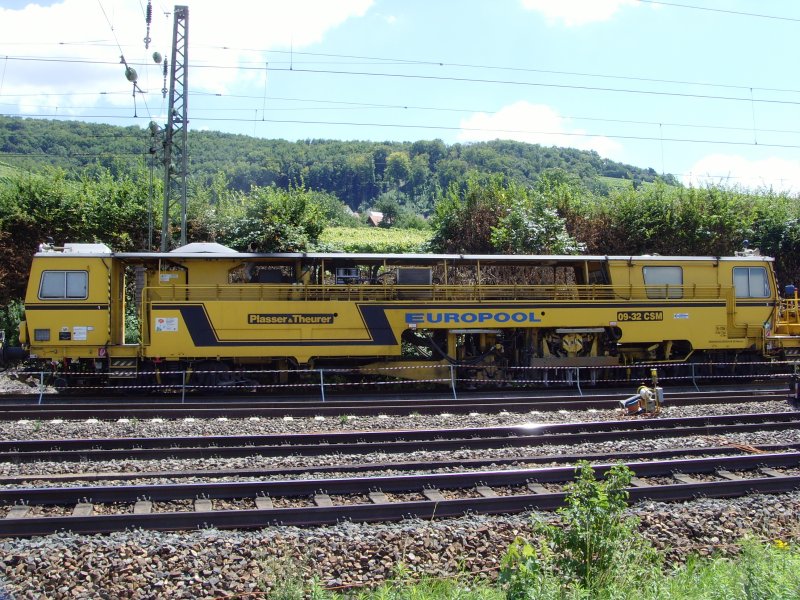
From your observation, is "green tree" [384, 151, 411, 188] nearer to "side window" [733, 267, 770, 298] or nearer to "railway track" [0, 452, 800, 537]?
"side window" [733, 267, 770, 298]

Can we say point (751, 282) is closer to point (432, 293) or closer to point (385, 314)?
point (432, 293)

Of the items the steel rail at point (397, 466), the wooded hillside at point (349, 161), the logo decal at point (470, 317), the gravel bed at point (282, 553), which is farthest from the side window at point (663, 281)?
the wooded hillside at point (349, 161)

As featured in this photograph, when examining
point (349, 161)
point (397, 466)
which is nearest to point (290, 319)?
point (397, 466)

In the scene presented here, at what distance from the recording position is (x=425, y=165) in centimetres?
11844

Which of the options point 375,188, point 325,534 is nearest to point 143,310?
point 325,534

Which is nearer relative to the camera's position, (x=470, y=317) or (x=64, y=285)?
(x=64, y=285)

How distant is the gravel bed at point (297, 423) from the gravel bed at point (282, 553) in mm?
4662

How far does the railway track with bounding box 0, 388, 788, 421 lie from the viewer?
13477 mm

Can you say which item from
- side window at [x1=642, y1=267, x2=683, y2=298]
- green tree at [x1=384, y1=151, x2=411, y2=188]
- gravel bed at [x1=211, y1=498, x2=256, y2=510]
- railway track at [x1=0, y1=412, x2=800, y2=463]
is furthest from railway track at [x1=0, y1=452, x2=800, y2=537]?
green tree at [x1=384, y1=151, x2=411, y2=188]

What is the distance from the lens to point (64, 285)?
16.4 meters

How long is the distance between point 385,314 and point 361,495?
856 cm

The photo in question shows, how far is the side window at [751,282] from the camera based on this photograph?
1912cm

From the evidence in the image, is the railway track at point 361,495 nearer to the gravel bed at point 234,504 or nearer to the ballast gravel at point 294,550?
the gravel bed at point 234,504

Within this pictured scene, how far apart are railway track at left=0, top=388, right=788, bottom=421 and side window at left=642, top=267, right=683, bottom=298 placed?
3.38 m
